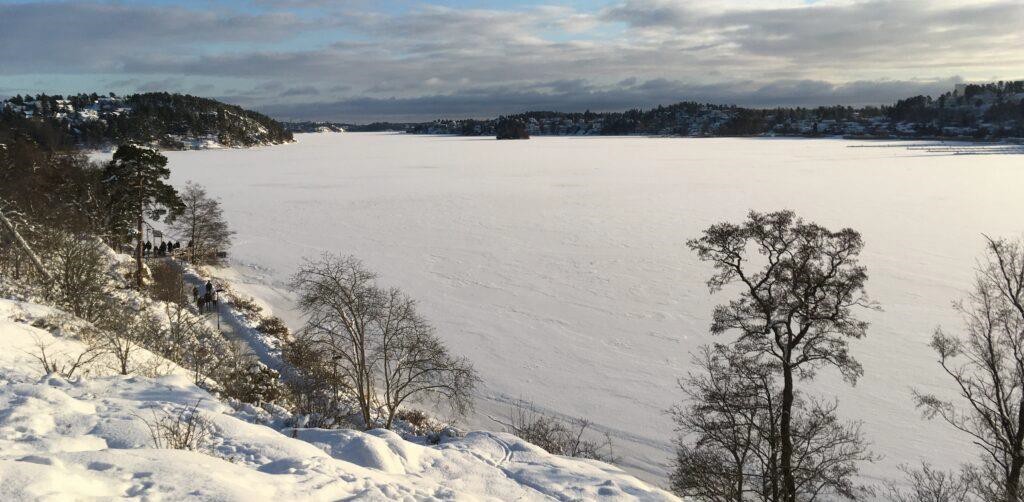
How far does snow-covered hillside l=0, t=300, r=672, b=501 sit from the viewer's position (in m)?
5.37

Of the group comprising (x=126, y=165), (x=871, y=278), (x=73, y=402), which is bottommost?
(x=871, y=278)

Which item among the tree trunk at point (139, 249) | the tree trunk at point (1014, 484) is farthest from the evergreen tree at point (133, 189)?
the tree trunk at point (1014, 484)

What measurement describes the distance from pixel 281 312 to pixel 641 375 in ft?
57.6

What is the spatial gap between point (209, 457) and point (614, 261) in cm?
2894

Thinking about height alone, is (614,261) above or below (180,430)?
below

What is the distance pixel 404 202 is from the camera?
58.2 metres

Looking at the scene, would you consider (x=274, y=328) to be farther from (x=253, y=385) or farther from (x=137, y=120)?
(x=137, y=120)

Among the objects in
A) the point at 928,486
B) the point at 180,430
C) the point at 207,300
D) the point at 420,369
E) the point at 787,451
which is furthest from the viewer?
the point at 207,300

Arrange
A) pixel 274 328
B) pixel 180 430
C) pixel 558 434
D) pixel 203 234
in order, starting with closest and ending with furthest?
pixel 180 430, pixel 558 434, pixel 274 328, pixel 203 234

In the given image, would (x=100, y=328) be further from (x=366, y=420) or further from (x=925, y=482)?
(x=925, y=482)

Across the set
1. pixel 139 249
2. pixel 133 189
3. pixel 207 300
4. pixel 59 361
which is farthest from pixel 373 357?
Answer: pixel 133 189

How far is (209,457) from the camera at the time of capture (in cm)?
639

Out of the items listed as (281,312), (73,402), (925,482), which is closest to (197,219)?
(281,312)

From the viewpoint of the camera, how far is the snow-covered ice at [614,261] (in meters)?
18.6
